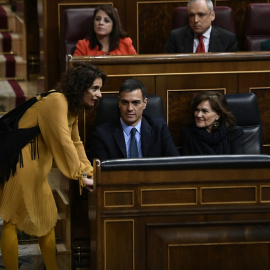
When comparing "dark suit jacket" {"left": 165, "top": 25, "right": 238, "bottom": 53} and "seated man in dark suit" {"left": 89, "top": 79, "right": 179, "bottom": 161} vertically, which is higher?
"dark suit jacket" {"left": 165, "top": 25, "right": 238, "bottom": 53}

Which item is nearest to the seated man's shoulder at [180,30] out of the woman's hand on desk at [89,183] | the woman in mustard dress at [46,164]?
the woman in mustard dress at [46,164]

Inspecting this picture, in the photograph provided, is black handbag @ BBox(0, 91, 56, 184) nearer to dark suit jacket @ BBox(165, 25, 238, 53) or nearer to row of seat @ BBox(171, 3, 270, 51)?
dark suit jacket @ BBox(165, 25, 238, 53)

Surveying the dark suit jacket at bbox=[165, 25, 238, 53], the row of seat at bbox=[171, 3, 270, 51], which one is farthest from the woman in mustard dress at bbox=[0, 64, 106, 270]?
the row of seat at bbox=[171, 3, 270, 51]

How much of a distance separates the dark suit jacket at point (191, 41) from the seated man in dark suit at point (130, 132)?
668 mm

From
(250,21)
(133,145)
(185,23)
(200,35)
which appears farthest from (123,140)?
(250,21)

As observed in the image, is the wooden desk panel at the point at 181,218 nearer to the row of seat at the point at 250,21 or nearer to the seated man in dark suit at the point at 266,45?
the seated man in dark suit at the point at 266,45

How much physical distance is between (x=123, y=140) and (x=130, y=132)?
0.04 m

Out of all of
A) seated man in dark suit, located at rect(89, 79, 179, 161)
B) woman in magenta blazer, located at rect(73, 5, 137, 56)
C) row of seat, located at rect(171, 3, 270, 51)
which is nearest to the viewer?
seated man in dark suit, located at rect(89, 79, 179, 161)

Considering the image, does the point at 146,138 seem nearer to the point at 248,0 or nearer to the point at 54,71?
the point at 54,71

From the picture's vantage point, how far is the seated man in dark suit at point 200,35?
3.14m

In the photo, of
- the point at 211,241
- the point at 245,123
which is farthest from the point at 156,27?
the point at 211,241

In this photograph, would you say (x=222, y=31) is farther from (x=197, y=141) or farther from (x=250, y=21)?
(x=197, y=141)

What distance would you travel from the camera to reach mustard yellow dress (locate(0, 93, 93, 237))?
226 centimetres

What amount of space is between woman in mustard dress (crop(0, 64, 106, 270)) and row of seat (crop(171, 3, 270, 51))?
1.09 m
